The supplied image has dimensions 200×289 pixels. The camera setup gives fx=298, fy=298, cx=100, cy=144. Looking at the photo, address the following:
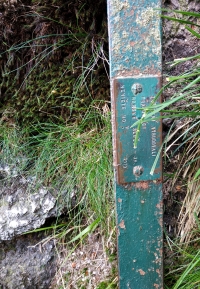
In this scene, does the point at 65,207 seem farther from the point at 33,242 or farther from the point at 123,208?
the point at 123,208

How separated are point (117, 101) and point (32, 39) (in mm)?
549

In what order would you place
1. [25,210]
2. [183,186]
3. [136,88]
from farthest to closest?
1. [25,210]
2. [183,186]
3. [136,88]

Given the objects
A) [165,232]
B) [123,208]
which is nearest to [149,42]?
[123,208]

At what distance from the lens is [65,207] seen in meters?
1.21

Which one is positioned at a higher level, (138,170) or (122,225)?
(138,170)

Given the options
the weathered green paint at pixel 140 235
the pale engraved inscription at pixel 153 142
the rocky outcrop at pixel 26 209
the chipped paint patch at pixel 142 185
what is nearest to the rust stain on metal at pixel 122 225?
the weathered green paint at pixel 140 235

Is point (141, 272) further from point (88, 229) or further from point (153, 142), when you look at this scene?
point (153, 142)

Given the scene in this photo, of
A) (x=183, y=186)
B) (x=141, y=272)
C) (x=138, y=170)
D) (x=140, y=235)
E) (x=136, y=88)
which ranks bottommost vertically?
(x=141, y=272)

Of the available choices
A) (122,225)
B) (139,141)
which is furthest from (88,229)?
(139,141)

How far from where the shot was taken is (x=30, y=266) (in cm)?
→ 124

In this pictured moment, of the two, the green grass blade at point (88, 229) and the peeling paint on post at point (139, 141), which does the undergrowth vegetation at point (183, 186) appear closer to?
the peeling paint on post at point (139, 141)

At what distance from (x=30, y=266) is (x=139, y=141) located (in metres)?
0.74

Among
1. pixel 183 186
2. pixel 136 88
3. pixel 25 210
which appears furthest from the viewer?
pixel 25 210

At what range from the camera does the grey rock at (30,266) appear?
1.24 m
